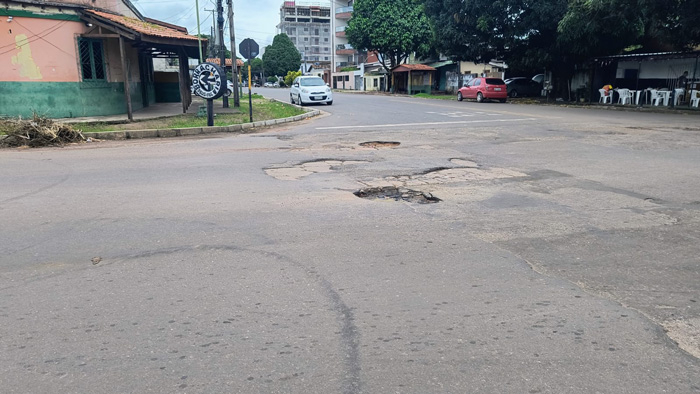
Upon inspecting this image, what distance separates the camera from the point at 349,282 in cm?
371

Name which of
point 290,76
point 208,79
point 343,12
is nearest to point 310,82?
point 208,79

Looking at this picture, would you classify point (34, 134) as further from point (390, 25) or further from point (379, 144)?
point (390, 25)

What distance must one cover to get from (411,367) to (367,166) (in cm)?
594

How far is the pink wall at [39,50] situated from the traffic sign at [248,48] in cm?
480

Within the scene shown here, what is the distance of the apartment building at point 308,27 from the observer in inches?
4141

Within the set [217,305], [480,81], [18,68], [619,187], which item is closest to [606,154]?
[619,187]

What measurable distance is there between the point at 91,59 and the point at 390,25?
3502cm

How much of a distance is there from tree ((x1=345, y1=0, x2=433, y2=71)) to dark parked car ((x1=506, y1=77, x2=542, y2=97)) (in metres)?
12.5

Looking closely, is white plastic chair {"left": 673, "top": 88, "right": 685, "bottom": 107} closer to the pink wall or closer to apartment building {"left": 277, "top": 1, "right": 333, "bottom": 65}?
the pink wall

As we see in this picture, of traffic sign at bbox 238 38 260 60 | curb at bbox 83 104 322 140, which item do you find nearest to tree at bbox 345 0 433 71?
traffic sign at bbox 238 38 260 60

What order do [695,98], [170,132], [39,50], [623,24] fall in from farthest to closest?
[623,24]
[695,98]
[39,50]
[170,132]

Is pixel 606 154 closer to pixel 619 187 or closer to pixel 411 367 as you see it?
pixel 619 187

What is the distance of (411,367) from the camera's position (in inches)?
105

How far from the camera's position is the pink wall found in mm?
14164
